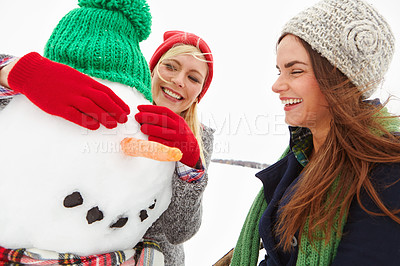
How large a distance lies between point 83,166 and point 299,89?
0.63 metres

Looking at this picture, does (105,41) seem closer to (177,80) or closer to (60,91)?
(60,91)

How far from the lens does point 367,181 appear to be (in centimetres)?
59

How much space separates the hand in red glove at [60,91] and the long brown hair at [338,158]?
23.0 inches

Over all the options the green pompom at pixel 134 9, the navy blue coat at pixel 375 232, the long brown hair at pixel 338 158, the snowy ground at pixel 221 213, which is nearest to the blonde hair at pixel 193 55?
the green pompom at pixel 134 9

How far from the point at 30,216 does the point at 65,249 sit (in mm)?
99

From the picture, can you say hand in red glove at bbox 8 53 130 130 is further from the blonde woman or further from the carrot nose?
the blonde woman

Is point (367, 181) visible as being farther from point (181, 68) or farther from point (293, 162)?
point (181, 68)

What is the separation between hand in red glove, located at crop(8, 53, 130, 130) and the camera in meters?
0.49

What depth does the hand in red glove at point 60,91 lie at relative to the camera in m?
0.49

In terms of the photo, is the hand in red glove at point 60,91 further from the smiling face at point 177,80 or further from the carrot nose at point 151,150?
the smiling face at point 177,80

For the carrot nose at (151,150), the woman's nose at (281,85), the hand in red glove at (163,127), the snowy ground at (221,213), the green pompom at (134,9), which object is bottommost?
the snowy ground at (221,213)

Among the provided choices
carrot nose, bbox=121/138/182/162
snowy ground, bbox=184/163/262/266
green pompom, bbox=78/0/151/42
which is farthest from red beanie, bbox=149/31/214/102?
snowy ground, bbox=184/163/262/266

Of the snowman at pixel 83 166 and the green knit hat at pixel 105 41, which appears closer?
the snowman at pixel 83 166

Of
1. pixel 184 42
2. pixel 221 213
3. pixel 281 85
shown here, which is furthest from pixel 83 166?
pixel 221 213
